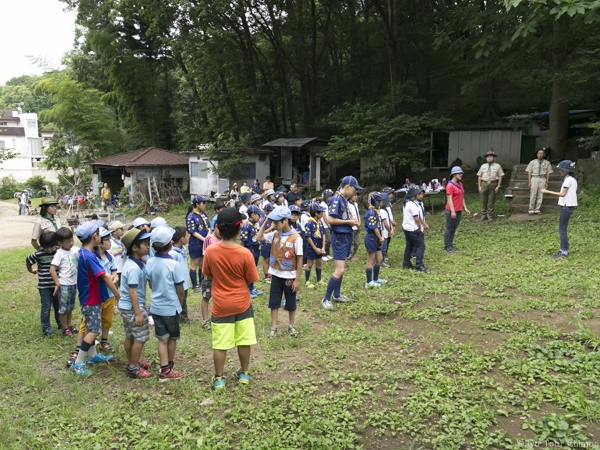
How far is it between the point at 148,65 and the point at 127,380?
3058 cm

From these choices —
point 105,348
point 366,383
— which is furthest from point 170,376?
point 366,383

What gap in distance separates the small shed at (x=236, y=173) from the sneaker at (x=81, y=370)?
18.9 m

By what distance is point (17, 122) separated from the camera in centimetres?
5794

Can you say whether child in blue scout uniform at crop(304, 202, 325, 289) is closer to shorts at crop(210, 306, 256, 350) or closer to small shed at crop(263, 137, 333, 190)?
shorts at crop(210, 306, 256, 350)

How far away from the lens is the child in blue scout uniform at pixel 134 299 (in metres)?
4.50

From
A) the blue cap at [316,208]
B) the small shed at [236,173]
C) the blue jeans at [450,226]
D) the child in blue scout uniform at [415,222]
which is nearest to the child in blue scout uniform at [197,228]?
the blue cap at [316,208]

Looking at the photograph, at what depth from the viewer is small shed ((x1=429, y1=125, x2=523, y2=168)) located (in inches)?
820

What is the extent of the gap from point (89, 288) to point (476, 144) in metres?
20.4

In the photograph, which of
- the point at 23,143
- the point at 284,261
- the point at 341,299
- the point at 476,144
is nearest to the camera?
the point at 284,261

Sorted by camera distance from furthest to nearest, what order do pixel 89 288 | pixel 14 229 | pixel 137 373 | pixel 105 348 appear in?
pixel 14 229 < pixel 105 348 < pixel 89 288 < pixel 137 373

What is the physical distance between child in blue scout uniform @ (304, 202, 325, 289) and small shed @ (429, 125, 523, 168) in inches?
571

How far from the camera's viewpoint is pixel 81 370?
4781 mm

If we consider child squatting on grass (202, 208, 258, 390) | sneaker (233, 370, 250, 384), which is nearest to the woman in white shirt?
child squatting on grass (202, 208, 258, 390)

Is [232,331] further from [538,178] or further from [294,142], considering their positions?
[294,142]
